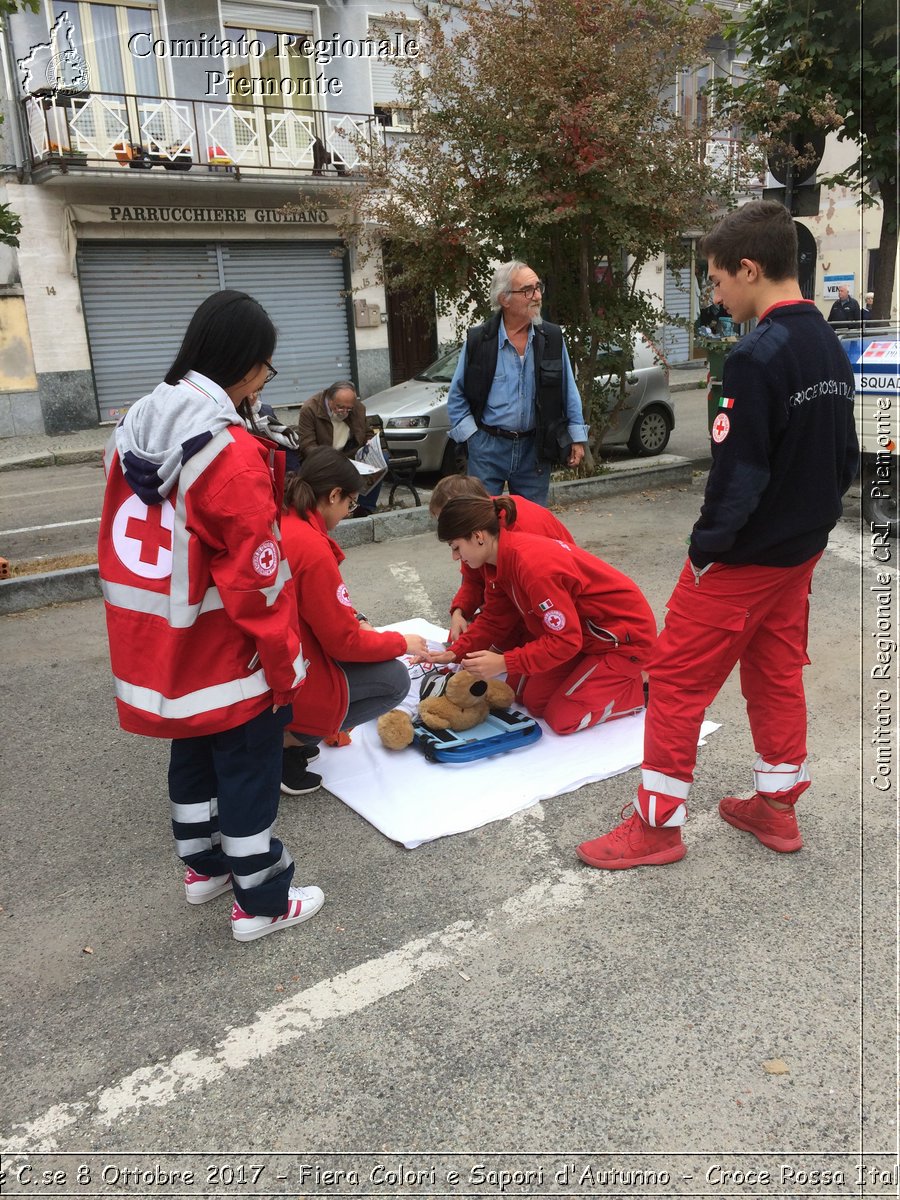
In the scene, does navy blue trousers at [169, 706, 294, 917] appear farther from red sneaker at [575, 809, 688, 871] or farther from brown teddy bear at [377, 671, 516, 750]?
brown teddy bear at [377, 671, 516, 750]

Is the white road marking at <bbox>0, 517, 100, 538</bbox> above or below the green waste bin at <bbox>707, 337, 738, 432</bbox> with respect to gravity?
below

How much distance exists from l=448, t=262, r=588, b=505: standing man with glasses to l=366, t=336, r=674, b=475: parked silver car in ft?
12.5

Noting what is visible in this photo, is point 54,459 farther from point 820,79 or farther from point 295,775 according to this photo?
point 295,775

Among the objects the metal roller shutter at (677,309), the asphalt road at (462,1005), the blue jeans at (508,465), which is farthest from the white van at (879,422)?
the metal roller shutter at (677,309)

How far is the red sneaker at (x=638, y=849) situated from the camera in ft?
10.2

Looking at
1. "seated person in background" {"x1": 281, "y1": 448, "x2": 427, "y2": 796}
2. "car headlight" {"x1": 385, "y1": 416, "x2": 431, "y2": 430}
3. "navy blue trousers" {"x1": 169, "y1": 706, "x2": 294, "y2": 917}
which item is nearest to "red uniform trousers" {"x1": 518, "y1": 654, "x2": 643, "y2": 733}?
"seated person in background" {"x1": 281, "y1": 448, "x2": 427, "y2": 796}

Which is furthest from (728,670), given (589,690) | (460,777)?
(460,777)

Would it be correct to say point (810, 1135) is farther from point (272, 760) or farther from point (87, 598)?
point (87, 598)

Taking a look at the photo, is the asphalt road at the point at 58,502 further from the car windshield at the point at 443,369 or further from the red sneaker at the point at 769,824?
the red sneaker at the point at 769,824

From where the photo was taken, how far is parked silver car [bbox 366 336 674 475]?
1025 cm

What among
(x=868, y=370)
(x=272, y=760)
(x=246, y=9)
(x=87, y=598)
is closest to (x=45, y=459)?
(x=87, y=598)

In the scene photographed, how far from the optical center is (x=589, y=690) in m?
4.09

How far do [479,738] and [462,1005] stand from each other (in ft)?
5.03

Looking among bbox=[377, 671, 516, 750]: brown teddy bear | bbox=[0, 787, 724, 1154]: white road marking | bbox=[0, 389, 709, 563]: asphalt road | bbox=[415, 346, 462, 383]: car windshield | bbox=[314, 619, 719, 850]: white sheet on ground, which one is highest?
bbox=[415, 346, 462, 383]: car windshield
